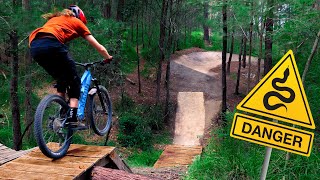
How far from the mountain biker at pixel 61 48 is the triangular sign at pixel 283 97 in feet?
7.33

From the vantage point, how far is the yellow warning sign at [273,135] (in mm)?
3188

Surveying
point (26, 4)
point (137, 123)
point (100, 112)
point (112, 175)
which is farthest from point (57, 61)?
point (137, 123)

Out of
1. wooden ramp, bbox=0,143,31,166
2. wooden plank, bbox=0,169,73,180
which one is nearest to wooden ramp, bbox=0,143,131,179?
wooden plank, bbox=0,169,73,180

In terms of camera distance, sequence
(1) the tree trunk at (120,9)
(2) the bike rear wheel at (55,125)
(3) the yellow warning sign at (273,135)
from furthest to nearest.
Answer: (1) the tree trunk at (120,9), (2) the bike rear wheel at (55,125), (3) the yellow warning sign at (273,135)

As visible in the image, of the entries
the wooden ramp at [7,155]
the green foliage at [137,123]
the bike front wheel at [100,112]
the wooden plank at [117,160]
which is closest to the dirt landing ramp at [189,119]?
the green foliage at [137,123]

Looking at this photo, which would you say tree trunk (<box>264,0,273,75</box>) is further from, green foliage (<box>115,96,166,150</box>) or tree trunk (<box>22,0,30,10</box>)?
tree trunk (<box>22,0,30,10</box>)

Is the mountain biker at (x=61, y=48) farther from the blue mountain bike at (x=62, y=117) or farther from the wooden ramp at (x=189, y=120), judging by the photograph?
the wooden ramp at (x=189, y=120)

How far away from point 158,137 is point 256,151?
1106cm

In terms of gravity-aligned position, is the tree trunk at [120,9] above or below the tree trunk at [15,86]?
above

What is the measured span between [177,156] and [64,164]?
6.21 m

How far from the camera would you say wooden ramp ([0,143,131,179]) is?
13.0 feet

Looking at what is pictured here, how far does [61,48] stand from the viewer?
170 inches

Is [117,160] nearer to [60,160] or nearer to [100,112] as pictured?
[60,160]

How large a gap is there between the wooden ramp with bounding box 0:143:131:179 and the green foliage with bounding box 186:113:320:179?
1.54m
